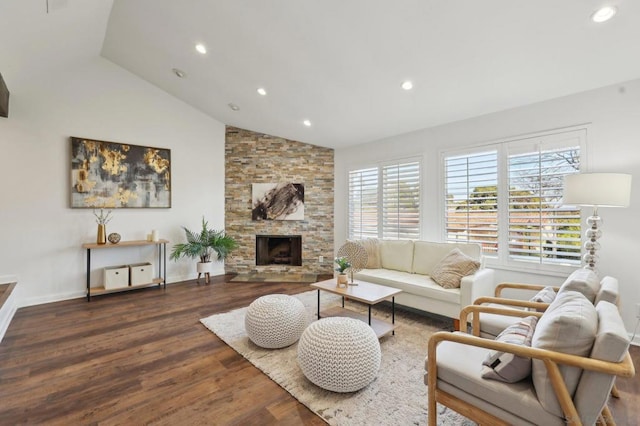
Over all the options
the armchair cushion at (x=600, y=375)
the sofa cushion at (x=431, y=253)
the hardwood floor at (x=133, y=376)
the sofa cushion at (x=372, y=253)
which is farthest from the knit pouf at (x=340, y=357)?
the sofa cushion at (x=372, y=253)

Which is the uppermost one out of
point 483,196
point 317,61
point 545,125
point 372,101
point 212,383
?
point 317,61

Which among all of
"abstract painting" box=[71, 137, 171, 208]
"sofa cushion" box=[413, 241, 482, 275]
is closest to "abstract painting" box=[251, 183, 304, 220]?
"abstract painting" box=[71, 137, 171, 208]

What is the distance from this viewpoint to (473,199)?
3.83 m

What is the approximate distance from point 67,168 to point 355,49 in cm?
444

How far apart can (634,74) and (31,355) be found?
621 centimetres

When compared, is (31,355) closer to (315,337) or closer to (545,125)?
(315,337)

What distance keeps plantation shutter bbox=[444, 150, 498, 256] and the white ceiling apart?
2.19 feet

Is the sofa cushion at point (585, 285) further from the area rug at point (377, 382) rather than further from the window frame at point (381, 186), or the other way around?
the window frame at point (381, 186)

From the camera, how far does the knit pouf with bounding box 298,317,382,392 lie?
6.34 feet

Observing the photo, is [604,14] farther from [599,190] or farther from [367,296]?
[367,296]

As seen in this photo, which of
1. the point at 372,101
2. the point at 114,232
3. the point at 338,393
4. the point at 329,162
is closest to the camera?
the point at 338,393

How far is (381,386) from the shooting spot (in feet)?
6.81

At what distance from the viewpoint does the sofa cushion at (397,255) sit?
4022 millimetres

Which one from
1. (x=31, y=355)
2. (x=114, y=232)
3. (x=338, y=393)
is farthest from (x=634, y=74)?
(x=114, y=232)
